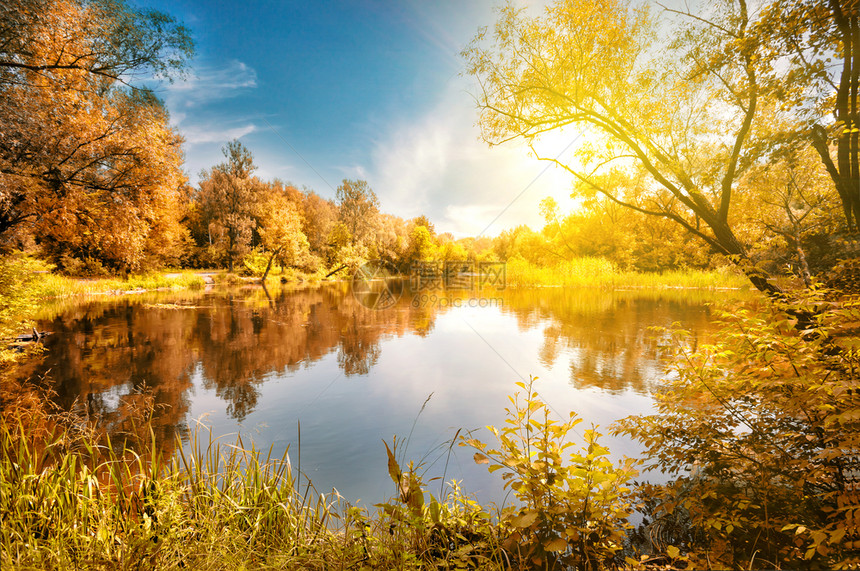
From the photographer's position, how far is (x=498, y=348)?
8836 millimetres

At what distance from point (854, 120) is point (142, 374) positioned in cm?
1161

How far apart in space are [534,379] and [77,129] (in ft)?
37.6

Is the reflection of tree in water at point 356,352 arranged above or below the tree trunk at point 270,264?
below

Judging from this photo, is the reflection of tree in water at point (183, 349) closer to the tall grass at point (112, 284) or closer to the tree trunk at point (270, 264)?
the tall grass at point (112, 284)

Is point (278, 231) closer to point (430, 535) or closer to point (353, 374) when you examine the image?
point (353, 374)

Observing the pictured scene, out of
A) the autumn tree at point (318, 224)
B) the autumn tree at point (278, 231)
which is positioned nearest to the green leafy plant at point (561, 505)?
the autumn tree at point (278, 231)

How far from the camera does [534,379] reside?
288 cm

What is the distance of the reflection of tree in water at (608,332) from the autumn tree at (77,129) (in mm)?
11564

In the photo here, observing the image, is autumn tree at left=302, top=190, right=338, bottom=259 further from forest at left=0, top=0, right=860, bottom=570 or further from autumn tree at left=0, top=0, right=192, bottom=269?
autumn tree at left=0, top=0, right=192, bottom=269

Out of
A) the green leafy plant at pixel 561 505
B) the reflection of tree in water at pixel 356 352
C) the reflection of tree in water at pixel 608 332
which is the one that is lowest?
the reflection of tree in water at pixel 356 352

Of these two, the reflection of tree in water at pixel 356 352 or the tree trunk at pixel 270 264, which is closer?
the reflection of tree in water at pixel 356 352

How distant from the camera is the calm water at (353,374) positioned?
13.9 feet

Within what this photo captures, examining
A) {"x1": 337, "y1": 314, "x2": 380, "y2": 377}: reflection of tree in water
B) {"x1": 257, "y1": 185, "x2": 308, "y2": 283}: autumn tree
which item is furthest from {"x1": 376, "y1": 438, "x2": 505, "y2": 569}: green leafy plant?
{"x1": 257, "y1": 185, "x2": 308, "y2": 283}: autumn tree

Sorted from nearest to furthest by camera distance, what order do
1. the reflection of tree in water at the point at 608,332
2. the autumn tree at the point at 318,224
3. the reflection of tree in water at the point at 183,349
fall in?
1. the reflection of tree in water at the point at 183,349
2. the reflection of tree in water at the point at 608,332
3. the autumn tree at the point at 318,224
